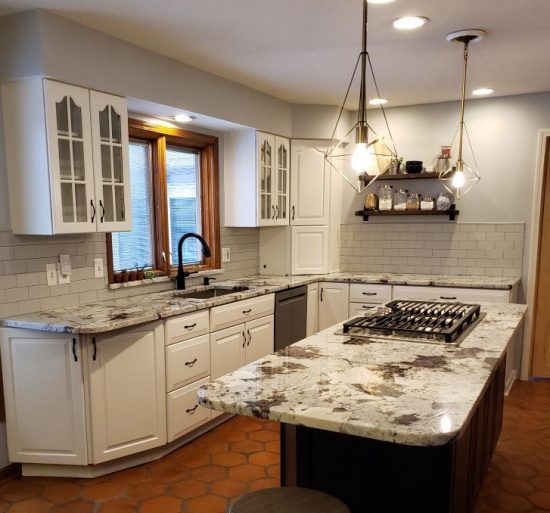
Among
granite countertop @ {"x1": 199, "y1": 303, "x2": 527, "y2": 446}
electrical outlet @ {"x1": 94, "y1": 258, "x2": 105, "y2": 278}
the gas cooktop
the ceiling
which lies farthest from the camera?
electrical outlet @ {"x1": 94, "y1": 258, "x2": 105, "y2": 278}

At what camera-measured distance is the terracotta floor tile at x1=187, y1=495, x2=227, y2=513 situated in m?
2.44

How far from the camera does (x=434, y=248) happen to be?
4.61 metres

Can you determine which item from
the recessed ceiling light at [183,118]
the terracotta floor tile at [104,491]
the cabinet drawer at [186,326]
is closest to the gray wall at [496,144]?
the recessed ceiling light at [183,118]

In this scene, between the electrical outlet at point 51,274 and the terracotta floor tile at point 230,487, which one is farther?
the electrical outlet at point 51,274

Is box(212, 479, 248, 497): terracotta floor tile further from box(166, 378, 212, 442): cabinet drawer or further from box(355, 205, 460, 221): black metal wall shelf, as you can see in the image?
box(355, 205, 460, 221): black metal wall shelf

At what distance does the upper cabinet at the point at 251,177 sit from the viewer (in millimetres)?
4164

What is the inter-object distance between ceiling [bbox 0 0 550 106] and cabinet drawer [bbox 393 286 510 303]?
1634mm

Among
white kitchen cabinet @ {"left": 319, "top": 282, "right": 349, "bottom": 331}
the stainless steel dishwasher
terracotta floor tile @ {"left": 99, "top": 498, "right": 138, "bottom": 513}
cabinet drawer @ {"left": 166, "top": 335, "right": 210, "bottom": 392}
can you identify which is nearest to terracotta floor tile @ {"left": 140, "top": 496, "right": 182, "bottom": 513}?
terracotta floor tile @ {"left": 99, "top": 498, "right": 138, "bottom": 513}

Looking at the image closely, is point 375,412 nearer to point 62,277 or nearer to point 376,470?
point 376,470

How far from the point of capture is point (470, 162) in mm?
4426

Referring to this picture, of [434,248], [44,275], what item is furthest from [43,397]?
[434,248]

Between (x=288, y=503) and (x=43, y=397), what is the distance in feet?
5.70

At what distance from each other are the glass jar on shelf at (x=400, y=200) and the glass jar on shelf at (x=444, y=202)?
30 centimetres

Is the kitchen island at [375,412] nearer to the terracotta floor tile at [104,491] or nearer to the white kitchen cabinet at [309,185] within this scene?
the terracotta floor tile at [104,491]
